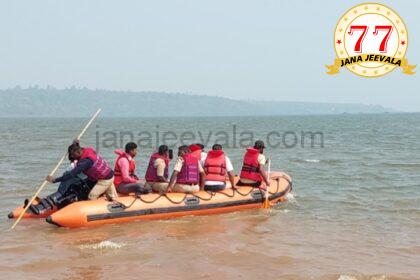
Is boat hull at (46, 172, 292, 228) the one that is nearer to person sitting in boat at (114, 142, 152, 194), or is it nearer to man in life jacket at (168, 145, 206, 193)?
man in life jacket at (168, 145, 206, 193)

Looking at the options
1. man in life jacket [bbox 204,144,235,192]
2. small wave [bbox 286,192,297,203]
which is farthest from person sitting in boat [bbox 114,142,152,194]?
small wave [bbox 286,192,297,203]

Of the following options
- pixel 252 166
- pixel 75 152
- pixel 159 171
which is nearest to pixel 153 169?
pixel 159 171

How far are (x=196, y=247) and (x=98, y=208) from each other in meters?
2.30

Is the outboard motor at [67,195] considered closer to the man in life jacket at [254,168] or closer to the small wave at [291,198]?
the man in life jacket at [254,168]

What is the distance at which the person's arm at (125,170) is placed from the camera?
1034cm

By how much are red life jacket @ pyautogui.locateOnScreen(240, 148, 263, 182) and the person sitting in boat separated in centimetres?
234

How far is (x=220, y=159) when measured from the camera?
11062 mm

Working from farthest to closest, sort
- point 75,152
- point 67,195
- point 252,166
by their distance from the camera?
point 252,166, point 67,195, point 75,152

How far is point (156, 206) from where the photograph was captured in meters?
10.2

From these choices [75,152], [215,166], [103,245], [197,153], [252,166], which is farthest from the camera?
[252,166]

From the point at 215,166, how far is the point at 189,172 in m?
0.67

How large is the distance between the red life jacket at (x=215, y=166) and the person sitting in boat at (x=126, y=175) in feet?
4.39

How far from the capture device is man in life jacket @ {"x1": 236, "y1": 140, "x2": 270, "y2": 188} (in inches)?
452

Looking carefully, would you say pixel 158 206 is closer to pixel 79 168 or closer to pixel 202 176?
pixel 202 176
